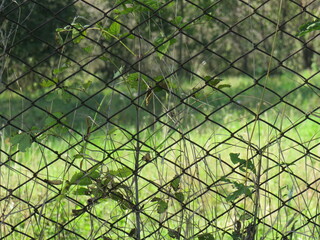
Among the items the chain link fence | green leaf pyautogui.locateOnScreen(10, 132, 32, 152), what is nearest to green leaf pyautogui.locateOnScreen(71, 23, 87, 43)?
the chain link fence

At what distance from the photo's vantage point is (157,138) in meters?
5.02

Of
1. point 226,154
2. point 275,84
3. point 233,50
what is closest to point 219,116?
point 226,154

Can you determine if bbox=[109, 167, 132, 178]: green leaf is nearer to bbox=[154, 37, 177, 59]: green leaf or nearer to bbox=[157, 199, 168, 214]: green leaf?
bbox=[157, 199, 168, 214]: green leaf

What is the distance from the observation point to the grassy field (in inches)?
80.2

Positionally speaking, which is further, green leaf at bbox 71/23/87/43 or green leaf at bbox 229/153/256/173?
green leaf at bbox 229/153/256/173

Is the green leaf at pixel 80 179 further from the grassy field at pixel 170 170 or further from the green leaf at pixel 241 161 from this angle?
the green leaf at pixel 241 161

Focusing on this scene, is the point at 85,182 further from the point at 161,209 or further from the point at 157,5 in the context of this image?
the point at 157,5

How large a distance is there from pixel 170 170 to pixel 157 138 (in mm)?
606

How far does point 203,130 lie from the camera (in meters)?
5.52

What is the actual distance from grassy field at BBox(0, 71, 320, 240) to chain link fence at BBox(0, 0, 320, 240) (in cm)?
1

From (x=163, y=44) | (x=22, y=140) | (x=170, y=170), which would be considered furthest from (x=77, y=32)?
(x=170, y=170)

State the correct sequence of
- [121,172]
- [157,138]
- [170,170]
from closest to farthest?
[121,172], [170,170], [157,138]

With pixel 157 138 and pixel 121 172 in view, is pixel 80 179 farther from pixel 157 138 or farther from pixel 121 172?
pixel 157 138

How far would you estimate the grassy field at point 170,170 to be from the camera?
204cm
